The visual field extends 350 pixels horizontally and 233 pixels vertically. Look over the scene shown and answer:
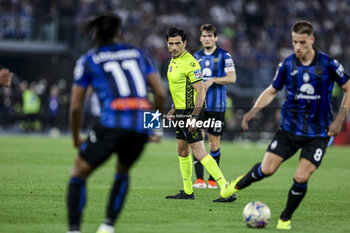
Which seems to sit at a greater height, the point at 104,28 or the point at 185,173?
the point at 104,28

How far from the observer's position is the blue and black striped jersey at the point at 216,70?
10992 mm

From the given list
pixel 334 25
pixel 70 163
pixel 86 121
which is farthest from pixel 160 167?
pixel 334 25

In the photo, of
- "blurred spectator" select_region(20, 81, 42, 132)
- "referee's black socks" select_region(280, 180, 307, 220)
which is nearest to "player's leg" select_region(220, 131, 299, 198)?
"referee's black socks" select_region(280, 180, 307, 220)

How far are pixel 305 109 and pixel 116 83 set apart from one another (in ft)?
7.78

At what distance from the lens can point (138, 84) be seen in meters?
5.86

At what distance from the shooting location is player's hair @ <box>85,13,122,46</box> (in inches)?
231

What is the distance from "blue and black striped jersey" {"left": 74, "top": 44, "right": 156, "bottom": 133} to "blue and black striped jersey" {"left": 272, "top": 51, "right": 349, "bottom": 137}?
2.06 m

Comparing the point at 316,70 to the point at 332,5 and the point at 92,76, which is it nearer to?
the point at 92,76

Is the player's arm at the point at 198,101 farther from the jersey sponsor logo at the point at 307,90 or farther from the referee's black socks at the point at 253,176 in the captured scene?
the jersey sponsor logo at the point at 307,90

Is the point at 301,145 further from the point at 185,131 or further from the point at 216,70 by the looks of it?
the point at 216,70

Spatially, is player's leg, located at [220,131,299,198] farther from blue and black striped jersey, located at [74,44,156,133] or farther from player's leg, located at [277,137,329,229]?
blue and black striped jersey, located at [74,44,156,133]

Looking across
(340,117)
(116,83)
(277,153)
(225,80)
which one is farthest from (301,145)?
(225,80)

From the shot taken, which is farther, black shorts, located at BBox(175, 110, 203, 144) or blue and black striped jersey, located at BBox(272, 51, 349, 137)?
black shorts, located at BBox(175, 110, 203, 144)

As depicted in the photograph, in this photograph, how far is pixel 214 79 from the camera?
1089 centimetres
